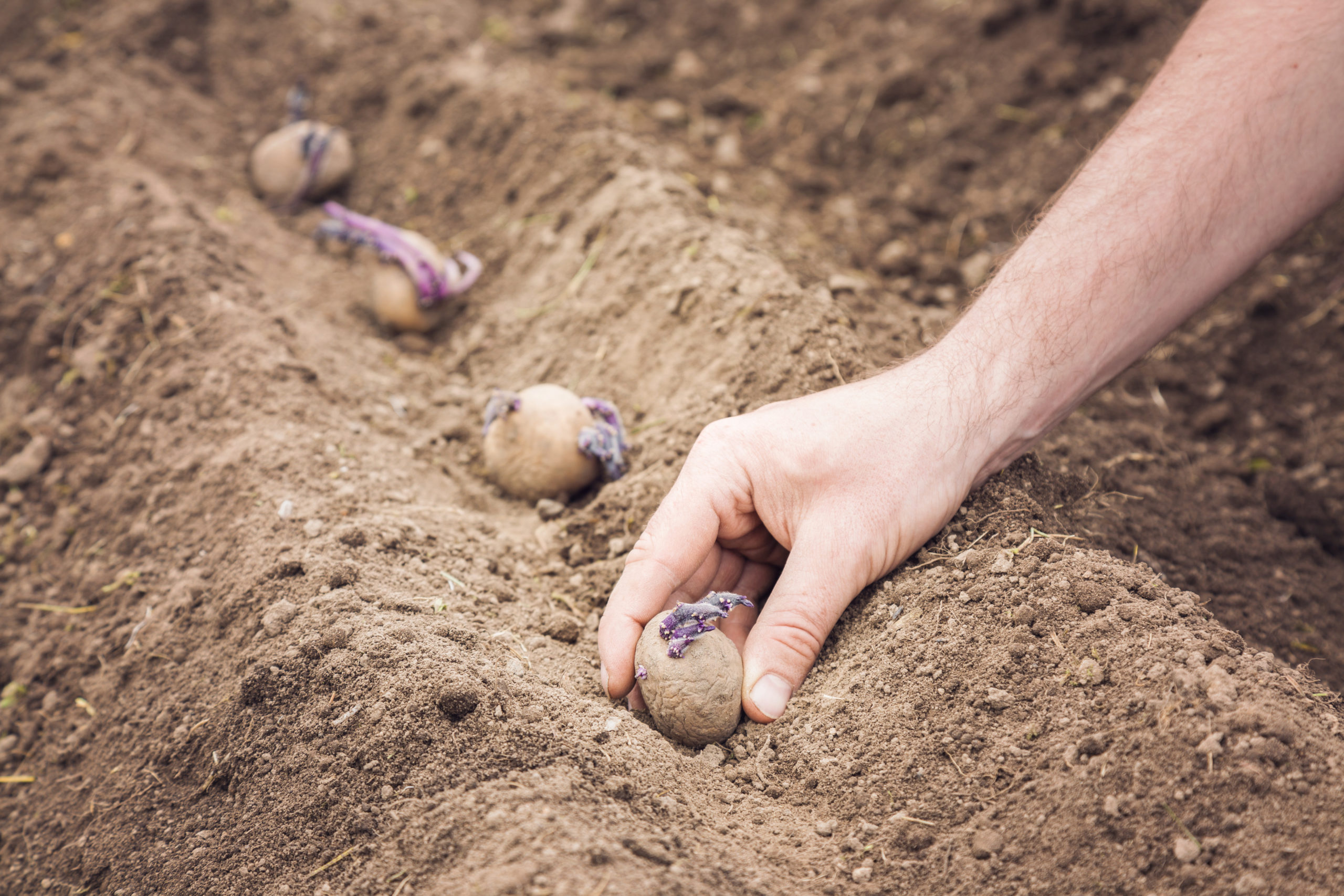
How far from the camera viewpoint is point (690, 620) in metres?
2.17

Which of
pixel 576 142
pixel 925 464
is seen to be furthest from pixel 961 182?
pixel 925 464

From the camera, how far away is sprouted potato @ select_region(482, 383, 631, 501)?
9.87ft

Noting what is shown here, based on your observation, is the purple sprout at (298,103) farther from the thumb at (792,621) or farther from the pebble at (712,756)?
the pebble at (712,756)

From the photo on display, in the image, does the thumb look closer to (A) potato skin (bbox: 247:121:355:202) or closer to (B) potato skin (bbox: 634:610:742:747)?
(B) potato skin (bbox: 634:610:742:747)

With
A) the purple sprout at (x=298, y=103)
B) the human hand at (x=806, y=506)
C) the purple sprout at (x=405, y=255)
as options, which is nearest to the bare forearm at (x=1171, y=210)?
the human hand at (x=806, y=506)

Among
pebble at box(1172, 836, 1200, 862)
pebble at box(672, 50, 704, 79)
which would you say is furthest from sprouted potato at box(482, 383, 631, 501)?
pebble at box(672, 50, 704, 79)

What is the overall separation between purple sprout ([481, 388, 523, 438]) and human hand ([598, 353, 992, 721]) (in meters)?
0.83

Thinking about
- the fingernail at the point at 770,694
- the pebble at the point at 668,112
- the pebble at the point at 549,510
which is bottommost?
the pebble at the point at 549,510

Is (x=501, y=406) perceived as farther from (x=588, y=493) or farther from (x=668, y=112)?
(x=668, y=112)

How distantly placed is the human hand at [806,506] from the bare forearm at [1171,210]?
20 cm

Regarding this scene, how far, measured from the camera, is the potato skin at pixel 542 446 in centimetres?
301

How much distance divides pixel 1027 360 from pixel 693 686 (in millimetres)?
1364

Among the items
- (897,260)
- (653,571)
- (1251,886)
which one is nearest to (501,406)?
(653,571)

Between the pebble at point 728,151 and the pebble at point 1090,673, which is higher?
the pebble at point 728,151
